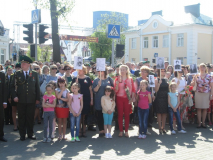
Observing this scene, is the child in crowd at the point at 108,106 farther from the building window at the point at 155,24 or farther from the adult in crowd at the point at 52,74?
the building window at the point at 155,24

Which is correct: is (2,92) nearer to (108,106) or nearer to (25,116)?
(25,116)

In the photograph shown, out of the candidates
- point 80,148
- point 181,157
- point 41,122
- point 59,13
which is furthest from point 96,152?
point 59,13

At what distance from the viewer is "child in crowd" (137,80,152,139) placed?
290 inches

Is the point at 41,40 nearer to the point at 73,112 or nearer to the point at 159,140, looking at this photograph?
the point at 73,112

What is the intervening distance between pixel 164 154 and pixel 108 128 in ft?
6.31

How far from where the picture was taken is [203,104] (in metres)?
8.62

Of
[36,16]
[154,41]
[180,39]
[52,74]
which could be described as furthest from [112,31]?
[154,41]

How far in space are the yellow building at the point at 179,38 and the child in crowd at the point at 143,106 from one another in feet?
89.9

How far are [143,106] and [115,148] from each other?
1.59 metres

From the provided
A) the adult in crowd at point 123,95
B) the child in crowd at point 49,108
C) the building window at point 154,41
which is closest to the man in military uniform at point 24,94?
the child in crowd at point 49,108

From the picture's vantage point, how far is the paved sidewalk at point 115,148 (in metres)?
5.78

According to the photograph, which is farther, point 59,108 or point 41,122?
point 41,122

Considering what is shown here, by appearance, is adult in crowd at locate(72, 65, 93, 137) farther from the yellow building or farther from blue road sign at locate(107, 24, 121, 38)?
the yellow building

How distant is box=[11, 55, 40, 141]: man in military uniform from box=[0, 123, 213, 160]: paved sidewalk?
0.39m
